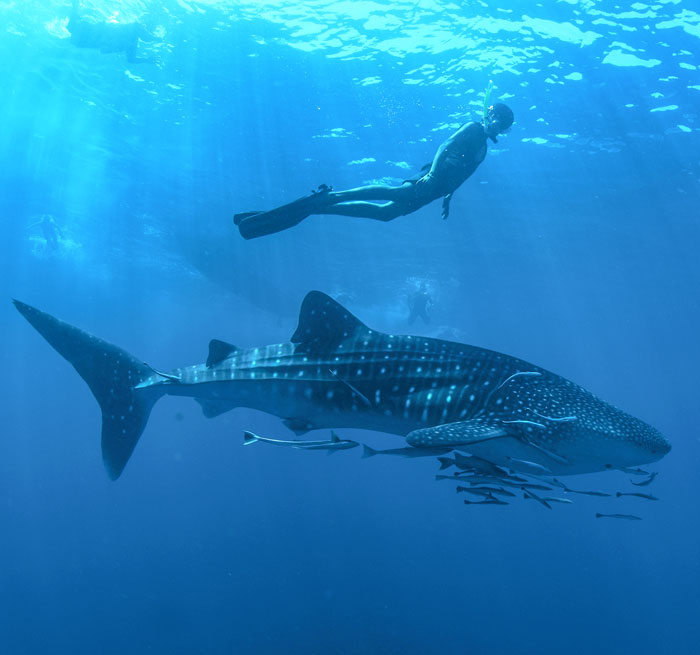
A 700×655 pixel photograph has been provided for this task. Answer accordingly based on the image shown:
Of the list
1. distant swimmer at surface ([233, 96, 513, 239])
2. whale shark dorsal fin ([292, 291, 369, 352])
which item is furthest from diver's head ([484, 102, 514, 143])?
whale shark dorsal fin ([292, 291, 369, 352])

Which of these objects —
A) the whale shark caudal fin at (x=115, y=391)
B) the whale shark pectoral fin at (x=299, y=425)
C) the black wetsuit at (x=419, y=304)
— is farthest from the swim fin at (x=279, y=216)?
the black wetsuit at (x=419, y=304)

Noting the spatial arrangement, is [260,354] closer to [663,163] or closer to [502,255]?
[663,163]

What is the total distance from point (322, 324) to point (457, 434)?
2.37 m

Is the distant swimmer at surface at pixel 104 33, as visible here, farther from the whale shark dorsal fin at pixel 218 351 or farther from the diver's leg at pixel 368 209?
the whale shark dorsal fin at pixel 218 351

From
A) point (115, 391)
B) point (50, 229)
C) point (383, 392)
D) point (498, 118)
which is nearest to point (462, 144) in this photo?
point (498, 118)

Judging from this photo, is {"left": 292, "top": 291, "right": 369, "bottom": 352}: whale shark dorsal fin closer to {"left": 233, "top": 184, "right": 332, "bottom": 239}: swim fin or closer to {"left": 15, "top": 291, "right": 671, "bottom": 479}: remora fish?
{"left": 15, "top": 291, "right": 671, "bottom": 479}: remora fish

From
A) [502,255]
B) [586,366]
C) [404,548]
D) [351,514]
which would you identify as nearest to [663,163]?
[502,255]

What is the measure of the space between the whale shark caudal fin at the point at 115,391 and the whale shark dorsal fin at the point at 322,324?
6.49 ft

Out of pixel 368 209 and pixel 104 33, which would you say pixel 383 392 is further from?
pixel 104 33

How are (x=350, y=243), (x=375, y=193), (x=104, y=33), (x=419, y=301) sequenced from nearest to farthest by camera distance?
(x=375, y=193)
(x=104, y=33)
(x=350, y=243)
(x=419, y=301)

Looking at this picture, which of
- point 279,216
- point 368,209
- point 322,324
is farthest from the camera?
point 368,209

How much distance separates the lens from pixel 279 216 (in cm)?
687

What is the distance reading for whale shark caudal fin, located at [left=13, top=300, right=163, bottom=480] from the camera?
232 inches

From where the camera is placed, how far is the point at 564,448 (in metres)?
4.02
